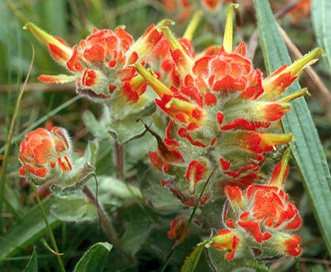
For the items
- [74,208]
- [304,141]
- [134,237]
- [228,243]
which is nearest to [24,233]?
[74,208]

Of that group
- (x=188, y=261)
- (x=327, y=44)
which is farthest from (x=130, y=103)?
(x=327, y=44)

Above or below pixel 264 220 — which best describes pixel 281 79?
above

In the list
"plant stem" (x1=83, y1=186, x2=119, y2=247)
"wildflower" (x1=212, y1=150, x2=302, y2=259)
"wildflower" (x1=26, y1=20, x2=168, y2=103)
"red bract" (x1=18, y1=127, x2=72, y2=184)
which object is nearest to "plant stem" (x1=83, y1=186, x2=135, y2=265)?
"plant stem" (x1=83, y1=186, x2=119, y2=247)

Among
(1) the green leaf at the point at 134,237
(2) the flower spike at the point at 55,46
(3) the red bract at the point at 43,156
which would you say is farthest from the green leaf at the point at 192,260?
(2) the flower spike at the point at 55,46

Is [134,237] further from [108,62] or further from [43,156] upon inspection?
[108,62]

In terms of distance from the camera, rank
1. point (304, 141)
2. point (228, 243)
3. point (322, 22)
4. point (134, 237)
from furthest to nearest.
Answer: point (322, 22) → point (134, 237) → point (304, 141) → point (228, 243)

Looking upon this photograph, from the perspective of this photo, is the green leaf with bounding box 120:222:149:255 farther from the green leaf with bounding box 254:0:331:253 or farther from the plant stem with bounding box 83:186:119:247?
the green leaf with bounding box 254:0:331:253
